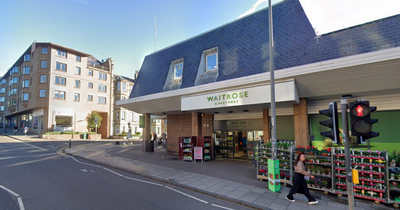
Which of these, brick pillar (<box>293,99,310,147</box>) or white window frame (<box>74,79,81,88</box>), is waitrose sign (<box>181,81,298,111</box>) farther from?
white window frame (<box>74,79,81,88</box>)

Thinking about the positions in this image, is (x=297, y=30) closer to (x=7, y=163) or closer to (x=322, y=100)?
(x=322, y=100)

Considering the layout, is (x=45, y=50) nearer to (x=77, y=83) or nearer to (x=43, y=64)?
(x=43, y=64)

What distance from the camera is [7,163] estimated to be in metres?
11.6

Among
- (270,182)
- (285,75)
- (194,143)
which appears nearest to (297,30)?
(285,75)

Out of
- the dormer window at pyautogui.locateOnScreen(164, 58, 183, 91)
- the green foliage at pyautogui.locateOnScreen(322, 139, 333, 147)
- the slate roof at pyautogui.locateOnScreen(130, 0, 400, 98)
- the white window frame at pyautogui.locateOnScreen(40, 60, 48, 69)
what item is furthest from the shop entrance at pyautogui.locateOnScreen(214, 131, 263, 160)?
the white window frame at pyautogui.locateOnScreen(40, 60, 48, 69)

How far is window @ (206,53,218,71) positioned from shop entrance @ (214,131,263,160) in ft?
16.8

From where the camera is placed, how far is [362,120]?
4172 millimetres

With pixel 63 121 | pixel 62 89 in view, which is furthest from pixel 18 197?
pixel 62 89

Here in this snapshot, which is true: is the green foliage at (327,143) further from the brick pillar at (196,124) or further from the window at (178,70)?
the window at (178,70)

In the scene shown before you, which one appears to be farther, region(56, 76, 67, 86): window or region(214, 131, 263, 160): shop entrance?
region(56, 76, 67, 86): window

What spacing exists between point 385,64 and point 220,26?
30.3ft

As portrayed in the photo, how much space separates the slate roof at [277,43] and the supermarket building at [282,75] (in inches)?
1.3

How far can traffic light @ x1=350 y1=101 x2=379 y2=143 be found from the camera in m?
4.10

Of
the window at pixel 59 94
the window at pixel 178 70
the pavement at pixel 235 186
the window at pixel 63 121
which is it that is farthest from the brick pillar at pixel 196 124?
the window at pixel 59 94
